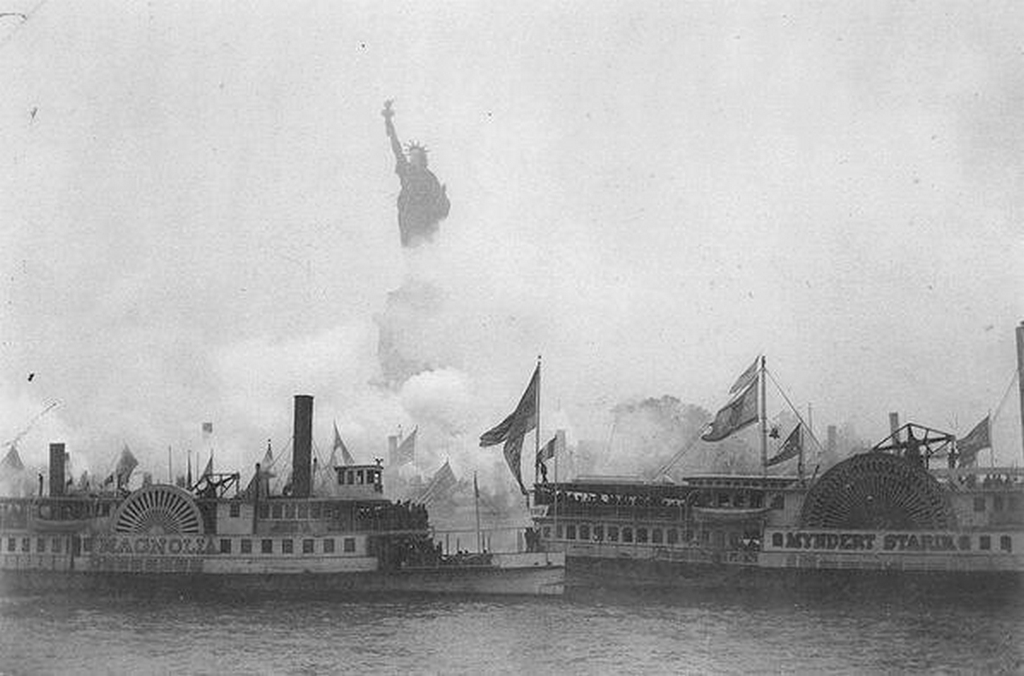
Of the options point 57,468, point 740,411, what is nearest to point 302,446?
point 57,468

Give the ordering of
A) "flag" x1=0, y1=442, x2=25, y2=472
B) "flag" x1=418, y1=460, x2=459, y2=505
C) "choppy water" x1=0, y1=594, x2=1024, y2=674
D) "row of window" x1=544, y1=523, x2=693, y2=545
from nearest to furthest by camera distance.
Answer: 1. "choppy water" x1=0, y1=594, x2=1024, y2=674
2. "row of window" x1=544, y1=523, x2=693, y2=545
3. "flag" x1=0, y1=442, x2=25, y2=472
4. "flag" x1=418, y1=460, x2=459, y2=505

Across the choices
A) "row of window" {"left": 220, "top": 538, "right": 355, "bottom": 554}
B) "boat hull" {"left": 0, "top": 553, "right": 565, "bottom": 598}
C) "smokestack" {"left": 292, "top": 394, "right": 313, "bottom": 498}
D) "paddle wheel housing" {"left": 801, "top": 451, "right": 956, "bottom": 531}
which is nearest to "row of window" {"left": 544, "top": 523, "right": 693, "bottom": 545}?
"boat hull" {"left": 0, "top": 553, "right": 565, "bottom": 598}

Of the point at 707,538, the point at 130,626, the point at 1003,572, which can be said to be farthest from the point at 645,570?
the point at 130,626

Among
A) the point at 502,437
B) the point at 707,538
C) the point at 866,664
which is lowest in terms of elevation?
the point at 866,664

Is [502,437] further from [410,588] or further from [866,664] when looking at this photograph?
[866,664]

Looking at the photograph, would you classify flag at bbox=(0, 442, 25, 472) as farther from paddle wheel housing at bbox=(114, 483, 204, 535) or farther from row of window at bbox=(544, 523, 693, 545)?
row of window at bbox=(544, 523, 693, 545)

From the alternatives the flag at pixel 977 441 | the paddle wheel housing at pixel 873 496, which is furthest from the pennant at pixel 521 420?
the flag at pixel 977 441

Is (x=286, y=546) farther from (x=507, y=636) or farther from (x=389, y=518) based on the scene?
(x=507, y=636)
